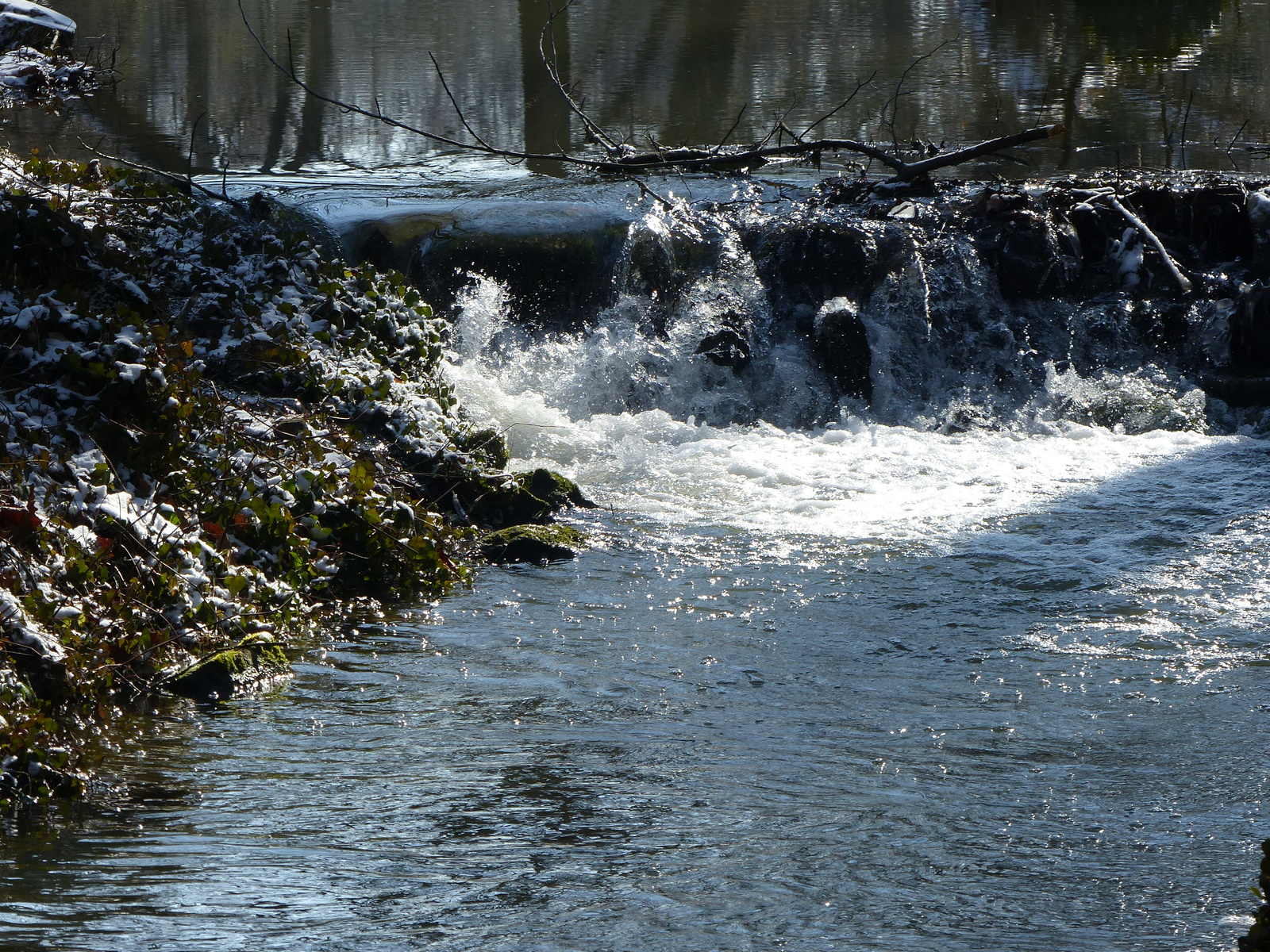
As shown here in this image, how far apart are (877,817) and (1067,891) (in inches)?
26.0

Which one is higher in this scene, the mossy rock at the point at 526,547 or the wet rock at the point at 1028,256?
the wet rock at the point at 1028,256

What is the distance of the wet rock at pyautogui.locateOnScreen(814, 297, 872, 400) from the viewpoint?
10.4 meters

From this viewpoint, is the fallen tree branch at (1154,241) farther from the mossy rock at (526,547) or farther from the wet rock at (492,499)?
the mossy rock at (526,547)

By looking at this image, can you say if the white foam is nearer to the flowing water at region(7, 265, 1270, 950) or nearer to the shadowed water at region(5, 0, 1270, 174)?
the flowing water at region(7, 265, 1270, 950)

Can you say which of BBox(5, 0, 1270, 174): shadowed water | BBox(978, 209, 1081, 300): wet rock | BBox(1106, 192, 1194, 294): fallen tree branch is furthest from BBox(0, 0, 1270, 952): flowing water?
BBox(5, 0, 1270, 174): shadowed water

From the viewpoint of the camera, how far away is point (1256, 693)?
5.34 meters

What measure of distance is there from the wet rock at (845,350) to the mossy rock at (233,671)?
5.94 metres

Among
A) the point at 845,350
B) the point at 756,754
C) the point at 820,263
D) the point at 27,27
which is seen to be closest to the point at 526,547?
the point at 756,754

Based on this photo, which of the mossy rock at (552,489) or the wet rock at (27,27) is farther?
the wet rock at (27,27)

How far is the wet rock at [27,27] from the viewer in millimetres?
19797

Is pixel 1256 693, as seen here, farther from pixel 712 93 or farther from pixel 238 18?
pixel 238 18

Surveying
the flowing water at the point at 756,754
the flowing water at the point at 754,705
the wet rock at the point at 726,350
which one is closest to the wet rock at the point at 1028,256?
the flowing water at the point at 754,705

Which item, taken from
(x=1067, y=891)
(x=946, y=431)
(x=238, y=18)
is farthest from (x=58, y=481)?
(x=238, y=18)

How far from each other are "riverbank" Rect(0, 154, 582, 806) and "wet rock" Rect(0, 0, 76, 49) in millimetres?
12891
